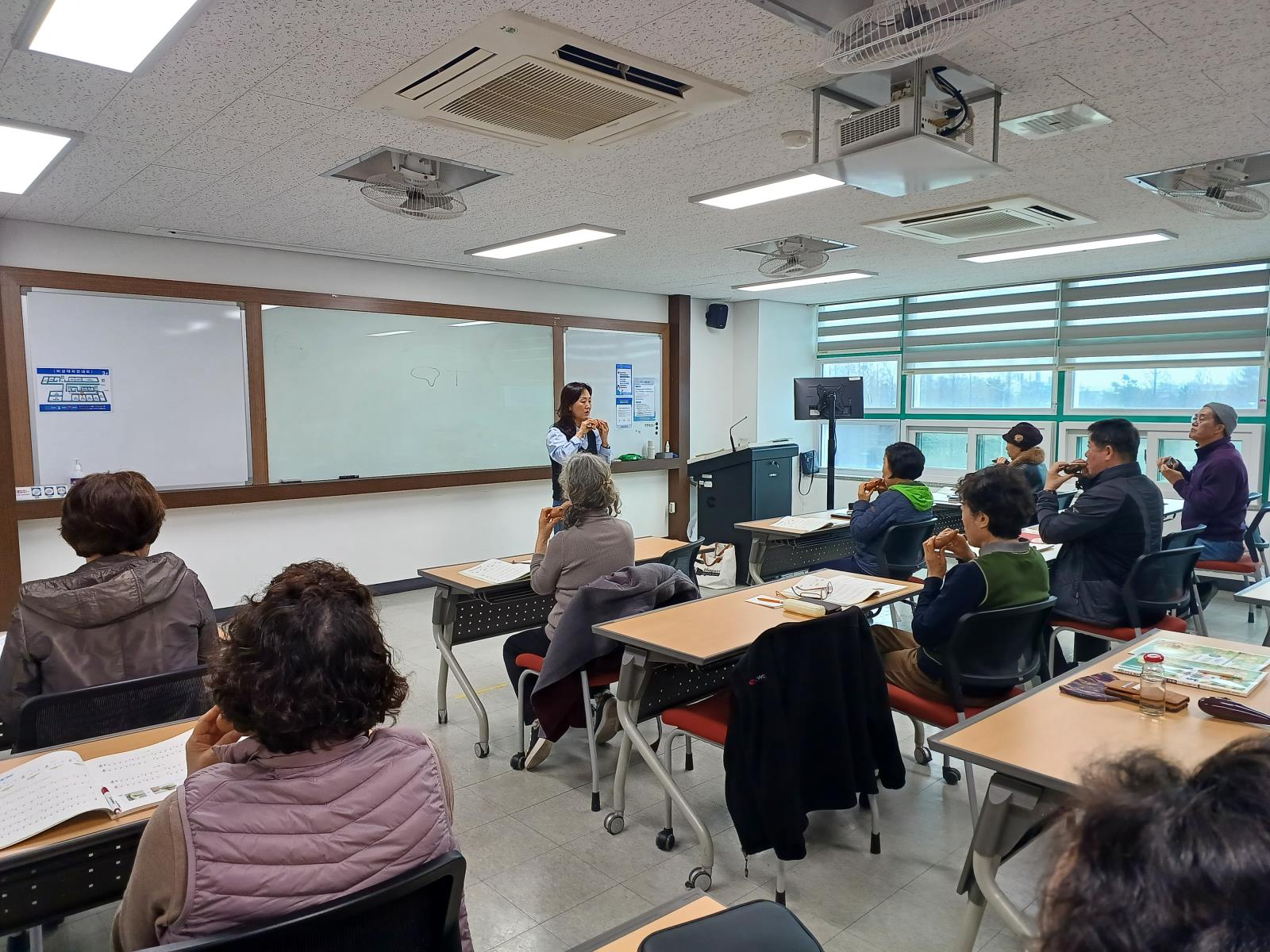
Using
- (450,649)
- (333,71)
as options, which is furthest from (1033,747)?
(333,71)

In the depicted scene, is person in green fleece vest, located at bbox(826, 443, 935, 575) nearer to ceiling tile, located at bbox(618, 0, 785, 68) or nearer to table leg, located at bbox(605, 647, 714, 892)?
table leg, located at bbox(605, 647, 714, 892)

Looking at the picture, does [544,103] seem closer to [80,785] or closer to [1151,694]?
[80,785]

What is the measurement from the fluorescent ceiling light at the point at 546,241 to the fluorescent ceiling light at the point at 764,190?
949mm

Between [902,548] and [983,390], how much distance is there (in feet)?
13.6

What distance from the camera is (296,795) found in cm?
109

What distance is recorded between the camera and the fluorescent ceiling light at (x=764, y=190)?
3.74 meters

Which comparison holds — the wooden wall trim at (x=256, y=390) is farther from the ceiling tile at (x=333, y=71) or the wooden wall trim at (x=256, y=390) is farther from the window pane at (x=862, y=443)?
the window pane at (x=862, y=443)

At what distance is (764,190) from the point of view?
155 inches

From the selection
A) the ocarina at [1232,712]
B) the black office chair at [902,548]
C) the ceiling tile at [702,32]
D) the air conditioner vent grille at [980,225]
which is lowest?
the black office chair at [902,548]

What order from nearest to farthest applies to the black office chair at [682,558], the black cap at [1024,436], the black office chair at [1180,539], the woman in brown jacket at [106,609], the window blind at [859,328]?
1. the woman in brown jacket at [106,609]
2. the black office chair at [682,558]
3. the black office chair at [1180,539]
4. the black cap at [1024,436]
5. the window blind at [859,328]

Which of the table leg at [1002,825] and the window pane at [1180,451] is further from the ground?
the window pane at [1180,451]

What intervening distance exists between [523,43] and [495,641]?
3.68 m

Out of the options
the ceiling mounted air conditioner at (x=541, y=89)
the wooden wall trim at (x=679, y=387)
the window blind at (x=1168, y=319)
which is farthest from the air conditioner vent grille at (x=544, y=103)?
the window blind at (x=1168, y=319)

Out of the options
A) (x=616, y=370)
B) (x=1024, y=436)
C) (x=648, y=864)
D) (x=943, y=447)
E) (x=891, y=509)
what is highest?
(x=616, y=370)
